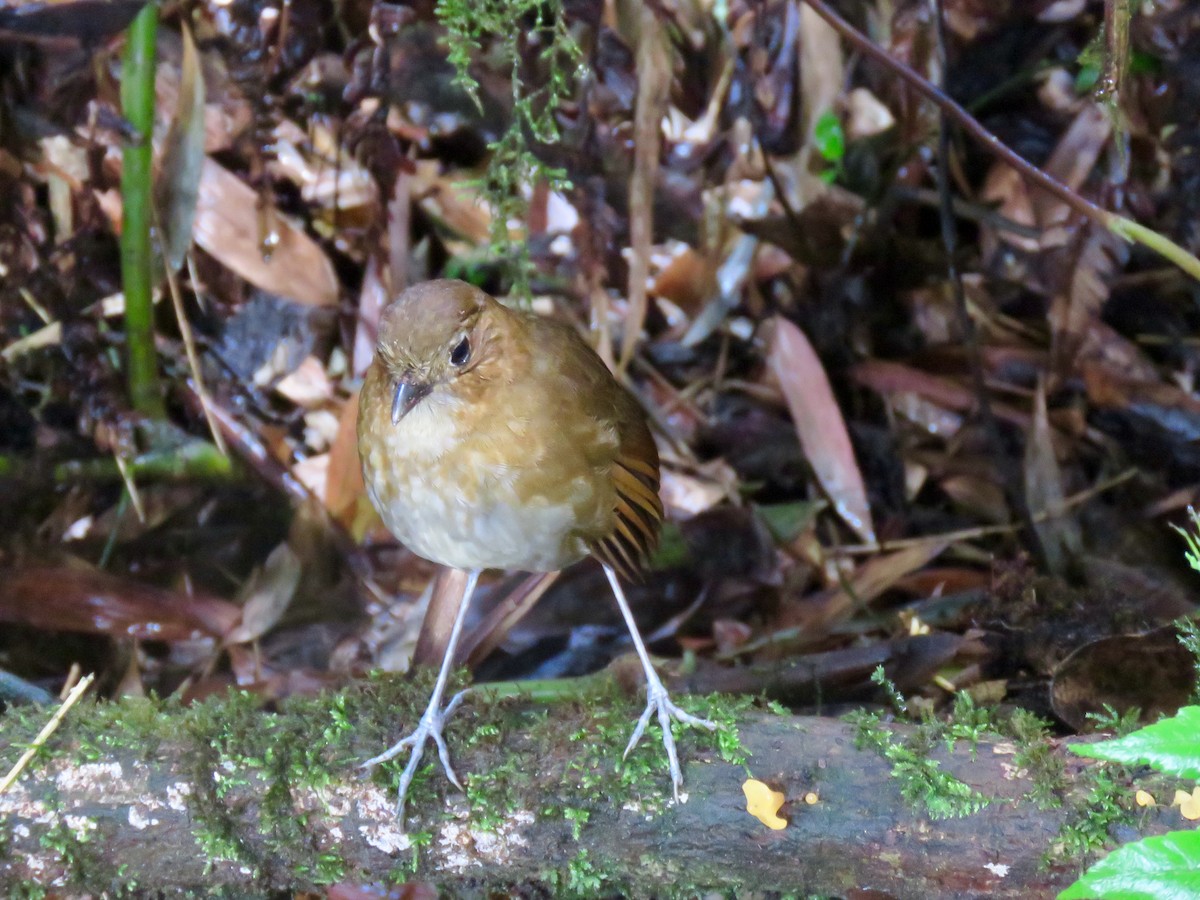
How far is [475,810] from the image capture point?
1.60 meters

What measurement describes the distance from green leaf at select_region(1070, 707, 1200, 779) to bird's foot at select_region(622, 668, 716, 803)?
706 mm

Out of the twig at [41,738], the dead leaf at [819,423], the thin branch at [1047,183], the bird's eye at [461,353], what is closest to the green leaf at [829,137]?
the dead leaf at [819,423]

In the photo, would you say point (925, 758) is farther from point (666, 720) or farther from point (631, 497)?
point (631, 497)

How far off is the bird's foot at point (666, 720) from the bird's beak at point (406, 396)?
63 centimetres

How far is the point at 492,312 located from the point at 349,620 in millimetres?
1121

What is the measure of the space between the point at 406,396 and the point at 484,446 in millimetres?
173

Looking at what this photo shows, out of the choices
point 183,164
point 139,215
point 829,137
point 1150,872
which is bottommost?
point 1150,872

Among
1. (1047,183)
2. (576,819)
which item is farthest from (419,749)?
(1047,183)

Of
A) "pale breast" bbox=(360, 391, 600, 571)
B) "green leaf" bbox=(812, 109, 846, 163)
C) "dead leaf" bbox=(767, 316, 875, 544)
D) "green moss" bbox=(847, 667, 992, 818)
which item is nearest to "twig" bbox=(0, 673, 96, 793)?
"pale breast" bbox=(360, 391, 600, 571)

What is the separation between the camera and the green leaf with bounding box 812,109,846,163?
2814mm

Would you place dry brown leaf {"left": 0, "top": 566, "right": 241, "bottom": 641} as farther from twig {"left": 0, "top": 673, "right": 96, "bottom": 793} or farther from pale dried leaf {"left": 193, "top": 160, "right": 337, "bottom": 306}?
pale dried leaf {"left": 193, "top": 160, "right": 337, "bottom": 306}

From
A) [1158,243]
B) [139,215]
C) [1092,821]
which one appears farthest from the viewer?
[139,215]

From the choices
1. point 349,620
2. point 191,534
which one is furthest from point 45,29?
point 349,620

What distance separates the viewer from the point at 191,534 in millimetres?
2689
